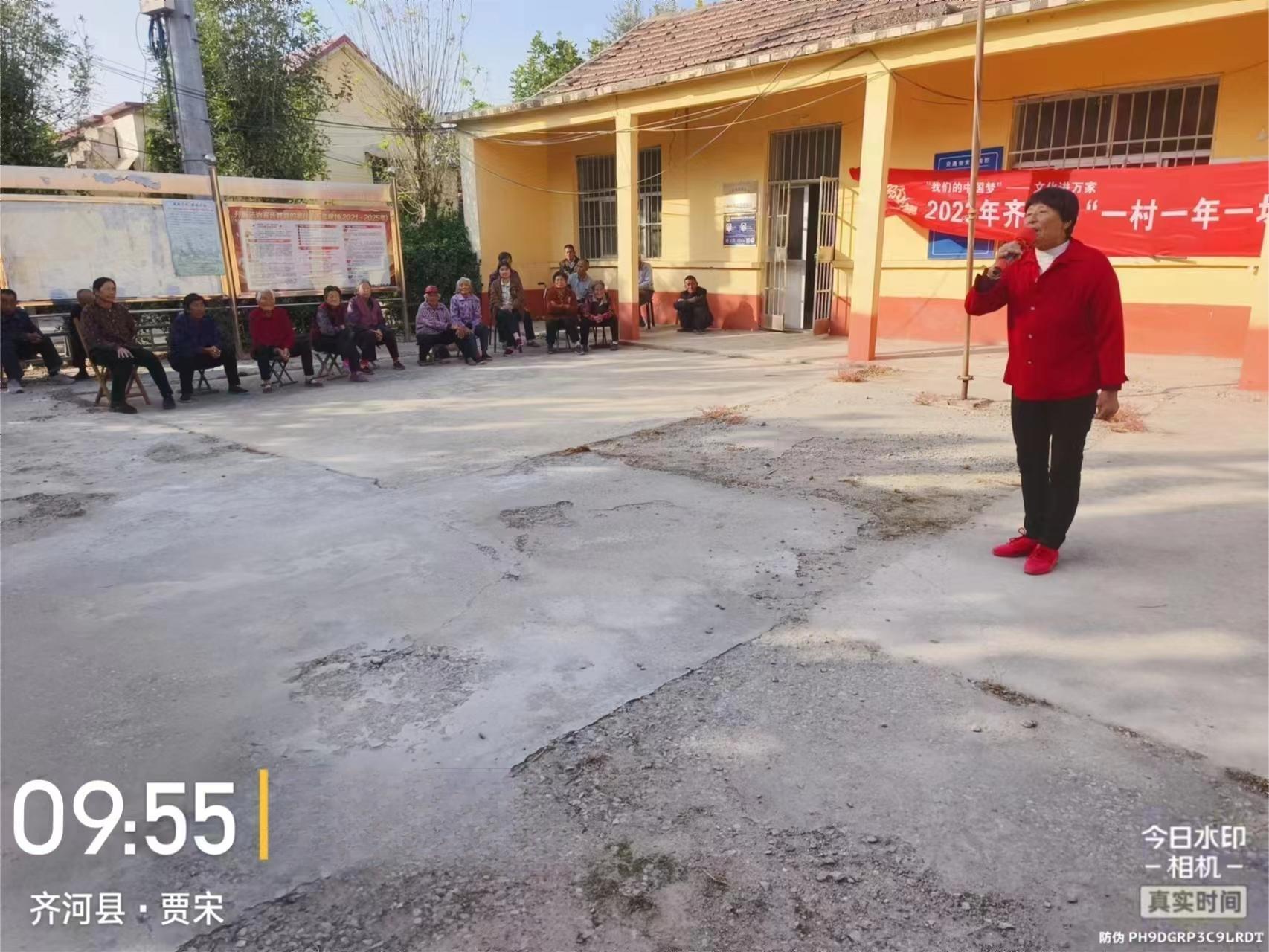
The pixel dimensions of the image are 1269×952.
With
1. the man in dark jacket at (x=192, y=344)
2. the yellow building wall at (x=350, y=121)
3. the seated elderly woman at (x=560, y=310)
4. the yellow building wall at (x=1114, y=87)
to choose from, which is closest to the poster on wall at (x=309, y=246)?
the man in dark jacket at (x=192, y=344)

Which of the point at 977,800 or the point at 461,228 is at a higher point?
the point at 461,228

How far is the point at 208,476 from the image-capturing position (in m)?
5.64

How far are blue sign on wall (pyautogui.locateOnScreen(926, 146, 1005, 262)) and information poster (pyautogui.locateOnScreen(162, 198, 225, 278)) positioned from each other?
862 centimetres

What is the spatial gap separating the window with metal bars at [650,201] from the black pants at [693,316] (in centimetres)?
142

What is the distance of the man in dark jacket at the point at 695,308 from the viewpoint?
42.2 ft

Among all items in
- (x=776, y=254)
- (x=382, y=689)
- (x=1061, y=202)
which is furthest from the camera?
(x=776, y=254)

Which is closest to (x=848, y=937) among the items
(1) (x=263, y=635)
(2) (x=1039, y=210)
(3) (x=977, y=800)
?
(3) (x=977, y=800)

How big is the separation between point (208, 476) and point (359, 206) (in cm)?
659

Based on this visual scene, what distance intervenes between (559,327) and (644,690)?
9056mm

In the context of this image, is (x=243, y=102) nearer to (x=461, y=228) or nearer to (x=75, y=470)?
(x=461, y=228)

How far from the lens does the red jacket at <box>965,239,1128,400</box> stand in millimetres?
3484

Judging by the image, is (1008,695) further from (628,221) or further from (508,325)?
(628,221)

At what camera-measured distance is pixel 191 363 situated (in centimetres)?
832

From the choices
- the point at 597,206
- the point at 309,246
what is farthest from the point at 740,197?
the point at 309,246
